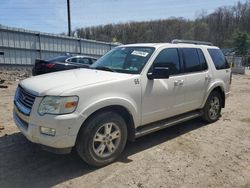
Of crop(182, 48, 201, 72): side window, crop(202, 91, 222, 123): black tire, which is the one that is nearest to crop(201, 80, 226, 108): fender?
crop(202, 91, 222, 123): black tire

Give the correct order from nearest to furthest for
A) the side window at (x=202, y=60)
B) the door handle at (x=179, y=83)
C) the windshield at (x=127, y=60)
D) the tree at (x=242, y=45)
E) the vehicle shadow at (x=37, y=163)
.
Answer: the vehicle shadow at (x=37, y=163)
the windshield at (x=127, y=60)
the door handle at (x=179, y=83)
the side window at (x=202, y=60)
the tree at (x=242, y=45)

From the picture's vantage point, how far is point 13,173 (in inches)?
144

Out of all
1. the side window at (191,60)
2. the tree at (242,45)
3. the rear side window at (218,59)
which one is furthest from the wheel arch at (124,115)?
the tree at (242,45)

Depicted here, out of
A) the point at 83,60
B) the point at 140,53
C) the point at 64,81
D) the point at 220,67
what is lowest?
the point at 64,81

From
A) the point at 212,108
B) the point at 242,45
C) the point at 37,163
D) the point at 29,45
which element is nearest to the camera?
the point at 37,163

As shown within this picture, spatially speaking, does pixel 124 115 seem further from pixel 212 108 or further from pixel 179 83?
pixel 212 108

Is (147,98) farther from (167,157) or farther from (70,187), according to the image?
(70,187)

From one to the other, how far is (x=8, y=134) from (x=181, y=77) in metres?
3.61

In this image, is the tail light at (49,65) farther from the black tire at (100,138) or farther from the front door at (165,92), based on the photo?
the black tire at (100,138)

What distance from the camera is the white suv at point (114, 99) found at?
3.42 m

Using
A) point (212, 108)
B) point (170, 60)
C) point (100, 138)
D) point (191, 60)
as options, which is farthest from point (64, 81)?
point (212, 108)

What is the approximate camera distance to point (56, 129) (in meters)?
3.33

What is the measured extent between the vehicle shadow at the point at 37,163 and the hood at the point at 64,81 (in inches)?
45.0

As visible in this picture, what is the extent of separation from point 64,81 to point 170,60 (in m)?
2.12
